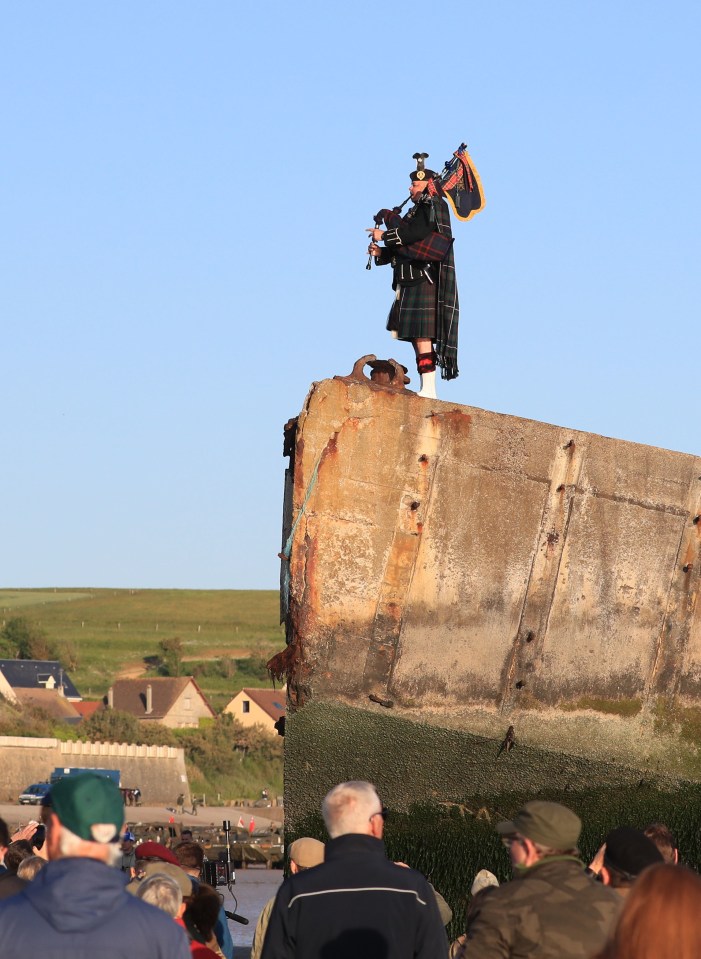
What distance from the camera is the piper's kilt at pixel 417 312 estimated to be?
37.9 feet

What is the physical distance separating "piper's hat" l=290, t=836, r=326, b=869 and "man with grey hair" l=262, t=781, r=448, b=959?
5.65ft

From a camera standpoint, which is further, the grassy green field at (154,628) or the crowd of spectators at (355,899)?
the grassy green field at (154,628)

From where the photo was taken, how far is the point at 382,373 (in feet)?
34.9

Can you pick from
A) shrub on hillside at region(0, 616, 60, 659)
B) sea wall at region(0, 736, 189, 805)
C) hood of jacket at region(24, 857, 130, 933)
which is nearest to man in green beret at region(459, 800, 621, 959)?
hood of jacket at region(24, 857, 130, 933)

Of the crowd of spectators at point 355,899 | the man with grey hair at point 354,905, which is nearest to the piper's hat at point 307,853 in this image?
the crowd of spectators at point 355,899

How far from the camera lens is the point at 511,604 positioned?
1053 cm

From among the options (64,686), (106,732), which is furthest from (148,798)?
(64,686)

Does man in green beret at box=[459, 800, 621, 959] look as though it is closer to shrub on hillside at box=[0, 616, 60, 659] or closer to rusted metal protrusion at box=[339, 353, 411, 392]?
rusted metal protrusion at box=[339, 353, 411, 392]

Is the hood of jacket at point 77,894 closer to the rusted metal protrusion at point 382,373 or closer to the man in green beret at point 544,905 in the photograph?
the man in green beret at point 544,905

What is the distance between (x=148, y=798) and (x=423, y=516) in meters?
84.4

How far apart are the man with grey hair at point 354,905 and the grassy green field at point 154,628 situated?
11387 cm

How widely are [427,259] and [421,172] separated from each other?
66 cm

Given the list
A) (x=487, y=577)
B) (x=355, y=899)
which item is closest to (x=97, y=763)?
(x=487, y=577)

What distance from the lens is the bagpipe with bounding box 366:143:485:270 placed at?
1169 cm
